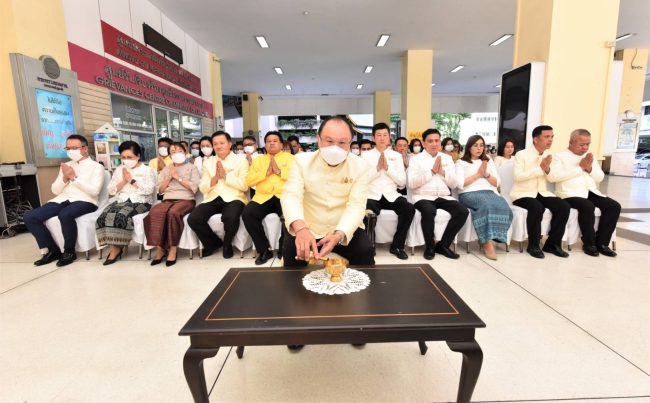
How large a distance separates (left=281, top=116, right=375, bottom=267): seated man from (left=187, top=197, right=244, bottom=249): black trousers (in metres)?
1.40

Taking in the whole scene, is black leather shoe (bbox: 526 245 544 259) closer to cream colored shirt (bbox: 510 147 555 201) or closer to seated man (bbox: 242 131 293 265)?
cream colored shirt (bbox: 510 147 555 201)

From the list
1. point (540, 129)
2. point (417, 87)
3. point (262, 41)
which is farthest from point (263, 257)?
point (417, 87)

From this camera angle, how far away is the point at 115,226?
320 cm

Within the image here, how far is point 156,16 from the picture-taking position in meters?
6.37

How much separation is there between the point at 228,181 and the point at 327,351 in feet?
7.45

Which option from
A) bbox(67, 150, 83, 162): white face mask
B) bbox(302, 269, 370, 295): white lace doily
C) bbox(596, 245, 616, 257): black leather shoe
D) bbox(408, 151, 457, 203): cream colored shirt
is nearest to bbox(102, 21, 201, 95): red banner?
bbox(67, 150, 83, 162): white face mask

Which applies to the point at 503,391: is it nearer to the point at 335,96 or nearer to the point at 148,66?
the point at 148,66

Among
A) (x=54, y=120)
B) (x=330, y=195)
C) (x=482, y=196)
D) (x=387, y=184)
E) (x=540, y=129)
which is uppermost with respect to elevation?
(x=54, y=120)

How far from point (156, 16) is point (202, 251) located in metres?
5.37

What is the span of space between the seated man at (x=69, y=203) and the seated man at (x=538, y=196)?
4479 mm

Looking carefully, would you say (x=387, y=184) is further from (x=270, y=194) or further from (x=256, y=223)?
(x=256, y=223)

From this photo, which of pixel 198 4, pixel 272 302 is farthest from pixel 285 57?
pixel 272 302

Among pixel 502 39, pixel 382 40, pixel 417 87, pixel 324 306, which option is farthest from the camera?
pixel 417 87

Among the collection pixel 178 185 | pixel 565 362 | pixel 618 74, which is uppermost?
pixel 618 74
